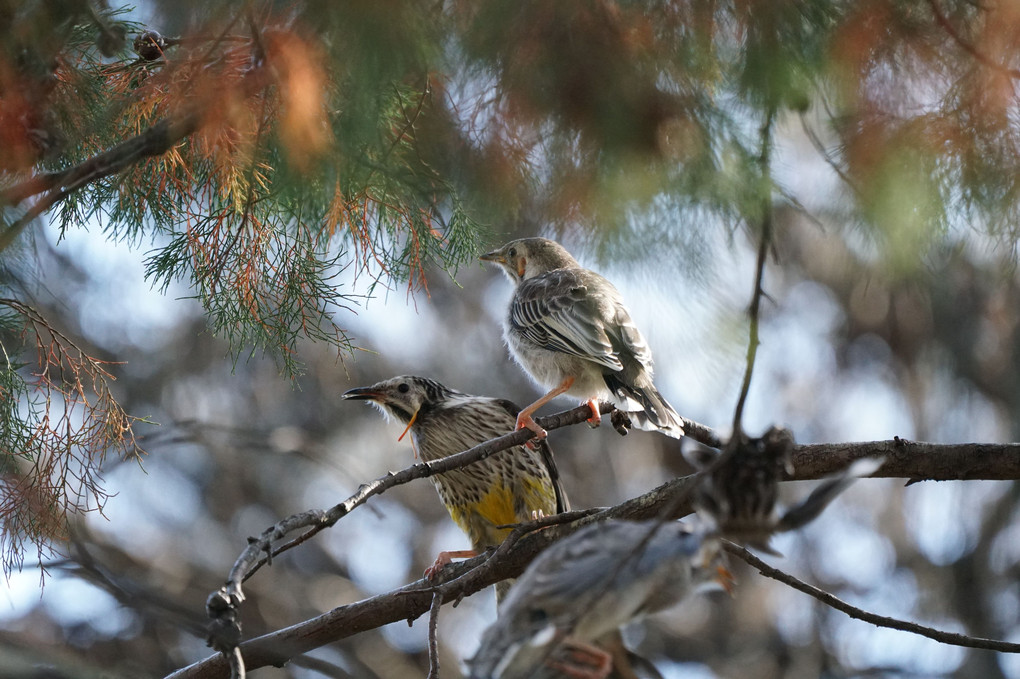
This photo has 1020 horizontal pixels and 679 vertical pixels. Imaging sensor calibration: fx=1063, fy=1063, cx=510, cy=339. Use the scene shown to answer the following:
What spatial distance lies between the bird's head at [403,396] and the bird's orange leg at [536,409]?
81cm

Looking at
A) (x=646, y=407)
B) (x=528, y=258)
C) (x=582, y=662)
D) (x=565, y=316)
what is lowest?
(x=582, y=662)

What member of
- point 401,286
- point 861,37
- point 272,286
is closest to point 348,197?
point 272,286

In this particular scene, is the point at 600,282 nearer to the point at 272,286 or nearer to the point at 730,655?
the point at 272,286

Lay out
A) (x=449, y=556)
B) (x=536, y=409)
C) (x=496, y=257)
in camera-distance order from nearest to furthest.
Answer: (x=536, y=409)
(x=449, y=556)
(x=496, y=257)

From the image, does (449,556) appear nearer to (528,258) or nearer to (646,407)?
(646,407)

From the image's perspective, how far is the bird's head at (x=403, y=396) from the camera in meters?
4.87

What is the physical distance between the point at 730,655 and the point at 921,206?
8.23 m

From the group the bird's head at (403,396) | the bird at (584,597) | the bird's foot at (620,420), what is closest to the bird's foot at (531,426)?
the bird's foot at (620,420)

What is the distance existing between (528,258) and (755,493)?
144 inches

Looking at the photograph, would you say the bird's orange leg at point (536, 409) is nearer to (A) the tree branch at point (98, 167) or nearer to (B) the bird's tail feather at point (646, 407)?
(B) the bird's tail feather at point (646, 407)

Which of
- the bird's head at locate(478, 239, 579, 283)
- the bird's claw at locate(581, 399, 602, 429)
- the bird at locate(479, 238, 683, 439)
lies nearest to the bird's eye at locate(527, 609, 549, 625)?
the bird at locate(479, 238, 683, 439)

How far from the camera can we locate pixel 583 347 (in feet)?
13.5

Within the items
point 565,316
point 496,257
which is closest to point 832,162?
point 565,316

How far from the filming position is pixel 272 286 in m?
3.22
